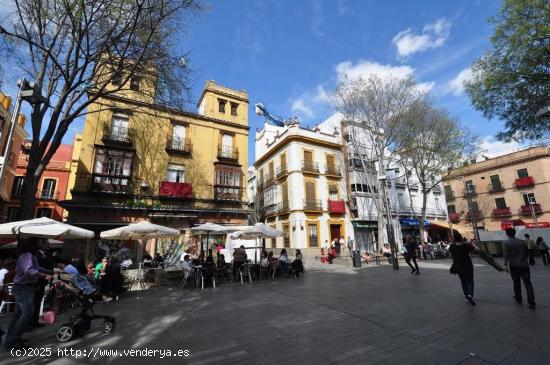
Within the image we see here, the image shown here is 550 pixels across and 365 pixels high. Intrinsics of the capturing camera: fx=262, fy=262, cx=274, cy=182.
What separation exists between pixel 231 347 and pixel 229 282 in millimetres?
7616

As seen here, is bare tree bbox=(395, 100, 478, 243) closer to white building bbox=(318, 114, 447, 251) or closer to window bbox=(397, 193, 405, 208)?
white building bbox=(318, 114, 447, 251)

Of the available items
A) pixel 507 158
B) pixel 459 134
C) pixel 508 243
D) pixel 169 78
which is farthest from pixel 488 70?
pixel 507 158

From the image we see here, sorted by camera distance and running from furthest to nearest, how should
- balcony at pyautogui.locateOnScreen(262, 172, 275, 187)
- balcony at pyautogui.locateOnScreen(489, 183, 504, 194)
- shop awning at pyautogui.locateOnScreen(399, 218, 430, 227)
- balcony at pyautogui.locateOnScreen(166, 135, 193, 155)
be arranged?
balcony at pyautogui.locateOnScreen(489, 183, 504, 194) → shop awning at pyautogui.locateOnScreen(399, 218, 430, 227) → balcony at pyautogui.locateOnScreen(262, 172, 275, 187) → balcony at pyautogui.locateOnScreen(166, 135, 193, 155)

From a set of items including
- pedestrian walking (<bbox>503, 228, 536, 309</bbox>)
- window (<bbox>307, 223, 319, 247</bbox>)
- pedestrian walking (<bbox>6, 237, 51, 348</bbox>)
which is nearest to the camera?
pedestrian walking (<bbox>6, 237, 51, 348</bbox>)

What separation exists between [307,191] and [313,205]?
1460 millimetres

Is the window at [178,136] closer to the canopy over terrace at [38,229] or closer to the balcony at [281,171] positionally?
the balcony at [281,171]

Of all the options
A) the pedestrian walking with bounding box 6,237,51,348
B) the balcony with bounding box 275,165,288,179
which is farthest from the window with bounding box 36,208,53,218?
the pedestrian walking with bounding box 6,237,51,348

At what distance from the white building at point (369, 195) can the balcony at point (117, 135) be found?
56.7 ft

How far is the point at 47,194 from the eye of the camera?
25.3 metres

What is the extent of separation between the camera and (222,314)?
233 inches

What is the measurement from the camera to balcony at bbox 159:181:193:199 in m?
17.2

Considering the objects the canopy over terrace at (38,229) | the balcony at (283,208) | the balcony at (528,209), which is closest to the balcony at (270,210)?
the balcony at (283,208)

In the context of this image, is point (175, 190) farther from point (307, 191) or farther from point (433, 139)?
point (433, 139)

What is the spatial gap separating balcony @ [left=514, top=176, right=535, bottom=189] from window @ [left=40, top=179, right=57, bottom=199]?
169 ft
